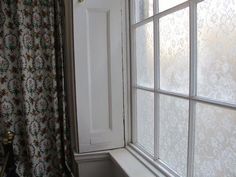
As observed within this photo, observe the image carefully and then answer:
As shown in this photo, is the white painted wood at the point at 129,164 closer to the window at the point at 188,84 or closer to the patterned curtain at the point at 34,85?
the window at the point at 188,84

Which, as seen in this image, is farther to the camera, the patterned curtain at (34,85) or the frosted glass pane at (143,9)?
the patterned curtain at (34,85)

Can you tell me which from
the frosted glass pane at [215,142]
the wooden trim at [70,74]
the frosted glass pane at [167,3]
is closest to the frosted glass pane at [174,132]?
the frosted glass pane at [215,142]

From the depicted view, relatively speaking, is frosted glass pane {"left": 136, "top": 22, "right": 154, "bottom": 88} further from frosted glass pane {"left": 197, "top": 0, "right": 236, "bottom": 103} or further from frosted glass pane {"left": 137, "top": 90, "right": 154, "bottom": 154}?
frosted glass pane {"left": 197, "top": 0, "right": 236, "bottom": 103}

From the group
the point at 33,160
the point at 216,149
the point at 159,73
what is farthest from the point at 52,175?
the point at 216,149

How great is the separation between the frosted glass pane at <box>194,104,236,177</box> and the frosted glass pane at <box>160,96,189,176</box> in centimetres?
10

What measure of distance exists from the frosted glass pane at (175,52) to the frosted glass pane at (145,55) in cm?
14

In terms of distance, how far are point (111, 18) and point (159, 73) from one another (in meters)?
0.63

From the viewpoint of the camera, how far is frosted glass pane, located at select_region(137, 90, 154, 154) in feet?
5.12

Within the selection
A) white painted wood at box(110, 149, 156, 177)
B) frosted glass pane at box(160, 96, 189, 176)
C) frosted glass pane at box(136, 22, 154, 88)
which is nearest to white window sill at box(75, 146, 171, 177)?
white painted wood at box(110, 149, 156, 177)

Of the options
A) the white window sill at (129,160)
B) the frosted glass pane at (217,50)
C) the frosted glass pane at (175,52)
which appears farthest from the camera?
the white window sill at (129,160)

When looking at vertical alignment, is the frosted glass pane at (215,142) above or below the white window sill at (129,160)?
above

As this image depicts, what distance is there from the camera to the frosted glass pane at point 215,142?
92 cm

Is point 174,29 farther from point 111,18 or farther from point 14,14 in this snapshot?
point 14,14

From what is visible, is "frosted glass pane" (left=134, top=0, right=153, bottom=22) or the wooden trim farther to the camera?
the wooden trim
